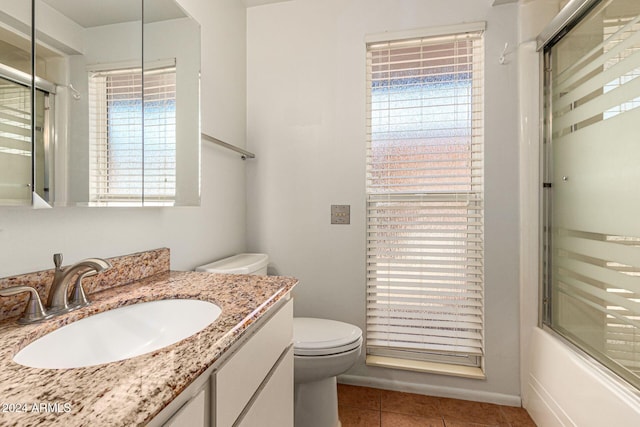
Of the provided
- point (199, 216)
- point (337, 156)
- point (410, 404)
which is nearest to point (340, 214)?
point (337, 156)

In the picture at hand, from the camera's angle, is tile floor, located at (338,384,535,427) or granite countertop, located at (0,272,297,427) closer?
granite countertop, located at (0,272,297,427)

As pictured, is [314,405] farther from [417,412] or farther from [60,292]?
[60,292]

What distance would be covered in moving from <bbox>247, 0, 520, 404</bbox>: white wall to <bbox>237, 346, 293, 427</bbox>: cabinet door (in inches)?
34.7

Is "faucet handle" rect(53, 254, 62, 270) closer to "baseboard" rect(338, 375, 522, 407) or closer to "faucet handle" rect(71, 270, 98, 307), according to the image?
"faucet handle" rect(71, 270, 98, 307)

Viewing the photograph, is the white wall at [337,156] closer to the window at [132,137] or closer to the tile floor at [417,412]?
the tile floor at [417,412]

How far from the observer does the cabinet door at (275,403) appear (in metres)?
0.83

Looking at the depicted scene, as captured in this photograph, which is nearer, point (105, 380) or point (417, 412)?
point (105, 380)

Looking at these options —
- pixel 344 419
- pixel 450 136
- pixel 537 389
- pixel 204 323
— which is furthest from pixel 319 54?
pixel 537 389

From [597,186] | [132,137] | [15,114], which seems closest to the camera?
[15,114]

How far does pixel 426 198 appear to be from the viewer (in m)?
1.86

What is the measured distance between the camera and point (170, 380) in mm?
503

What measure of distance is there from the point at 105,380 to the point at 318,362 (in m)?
1.02

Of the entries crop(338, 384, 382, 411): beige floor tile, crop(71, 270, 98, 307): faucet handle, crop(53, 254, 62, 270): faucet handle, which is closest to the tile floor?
crop(338, 384, 382, 411): beige floor tile

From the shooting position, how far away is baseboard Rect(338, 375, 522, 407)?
1765 mm
